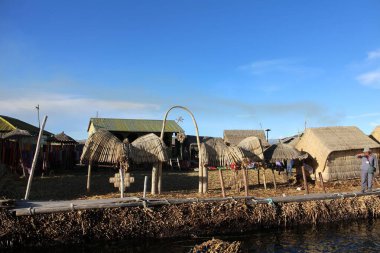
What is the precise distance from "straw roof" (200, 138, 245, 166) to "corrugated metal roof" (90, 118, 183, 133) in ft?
46.9

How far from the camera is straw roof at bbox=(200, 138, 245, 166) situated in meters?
14.5

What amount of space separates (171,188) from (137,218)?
6.21 metres

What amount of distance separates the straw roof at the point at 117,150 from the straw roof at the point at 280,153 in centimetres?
487

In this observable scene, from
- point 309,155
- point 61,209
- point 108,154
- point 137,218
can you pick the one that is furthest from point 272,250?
point 309,155

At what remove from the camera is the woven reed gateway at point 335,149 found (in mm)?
16500

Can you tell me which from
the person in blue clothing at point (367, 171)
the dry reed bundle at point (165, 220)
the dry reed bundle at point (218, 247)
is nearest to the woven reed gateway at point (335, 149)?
the person in blue clothing at point (367, 171)

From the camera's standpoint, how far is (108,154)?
13641mm

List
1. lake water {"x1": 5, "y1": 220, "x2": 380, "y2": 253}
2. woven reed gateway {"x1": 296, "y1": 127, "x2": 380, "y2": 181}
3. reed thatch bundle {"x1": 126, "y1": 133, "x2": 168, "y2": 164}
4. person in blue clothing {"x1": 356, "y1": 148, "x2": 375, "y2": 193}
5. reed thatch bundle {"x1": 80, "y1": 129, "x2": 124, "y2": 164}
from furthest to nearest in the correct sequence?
woven reed gateway {"x1": 296, "y1": 127, "x2": 380, "y2": 181} < reed thatch bundle {"x1": 126, "y1": 133, "x2": 168, "y2": 164} < person in blue clothing {"x1": 356, "y1": 148, "x2": 375, "y2": 193} < reed thatch bundle {"x1": 80, "y1": 129, "x2": 124, "y2": 164} < lake water {"x1": 5, "y1": 220, "x2": 380, "y2": 253}

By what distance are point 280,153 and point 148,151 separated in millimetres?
5946

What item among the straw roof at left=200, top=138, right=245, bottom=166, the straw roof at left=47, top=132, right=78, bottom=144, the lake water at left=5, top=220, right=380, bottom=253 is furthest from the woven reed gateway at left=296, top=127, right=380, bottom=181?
the straw roof at left=47, top=132, right=78, bottom=144

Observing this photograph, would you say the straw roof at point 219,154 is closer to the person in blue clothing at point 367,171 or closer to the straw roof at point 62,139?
the person in blue clothing at point 367,171

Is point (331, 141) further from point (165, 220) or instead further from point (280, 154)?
point (165, 220)

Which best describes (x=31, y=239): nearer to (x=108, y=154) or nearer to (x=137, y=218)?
(x=137, y=218)

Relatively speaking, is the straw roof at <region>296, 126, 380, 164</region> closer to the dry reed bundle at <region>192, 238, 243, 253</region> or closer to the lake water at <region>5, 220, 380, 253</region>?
the lake water at <region>5, 220, 380, 253</region>
